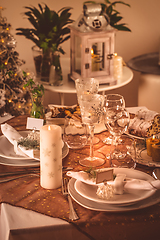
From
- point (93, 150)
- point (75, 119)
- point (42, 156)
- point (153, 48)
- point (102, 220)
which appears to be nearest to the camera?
point (102, 220)

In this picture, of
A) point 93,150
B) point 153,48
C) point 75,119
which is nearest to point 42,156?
point 93,150

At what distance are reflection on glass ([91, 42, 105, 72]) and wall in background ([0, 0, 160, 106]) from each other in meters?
1.11

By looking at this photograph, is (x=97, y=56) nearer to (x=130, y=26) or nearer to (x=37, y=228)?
(x=130, y=26)

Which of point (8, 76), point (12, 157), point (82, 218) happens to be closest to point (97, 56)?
point (8, 76)

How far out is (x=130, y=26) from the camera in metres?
3.28

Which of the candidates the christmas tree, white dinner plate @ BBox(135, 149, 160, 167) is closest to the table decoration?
white dinner plate @ BBox(135, 149, 160, 167)

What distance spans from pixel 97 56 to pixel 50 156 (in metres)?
1.35

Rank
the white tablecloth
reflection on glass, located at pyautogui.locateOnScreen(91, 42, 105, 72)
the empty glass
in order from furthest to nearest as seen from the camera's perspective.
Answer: reflection on glass, located at pyautogui.locateOnScreen(91, 42, 105, 72) → the empty glass → the white tablecloth

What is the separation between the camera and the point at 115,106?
1156 mm

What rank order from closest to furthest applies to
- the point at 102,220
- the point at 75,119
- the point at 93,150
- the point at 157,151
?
the point at 102,220
the point at 157,151
the point at 93,150
the point at 75,119

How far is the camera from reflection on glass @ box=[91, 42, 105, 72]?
2057mm

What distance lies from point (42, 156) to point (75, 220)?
21cm

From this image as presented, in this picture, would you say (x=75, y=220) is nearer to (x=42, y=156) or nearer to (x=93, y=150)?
(x=42, y=156)

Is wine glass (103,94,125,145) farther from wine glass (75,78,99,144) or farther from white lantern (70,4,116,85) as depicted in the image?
white lantern (70,4,116,85)
